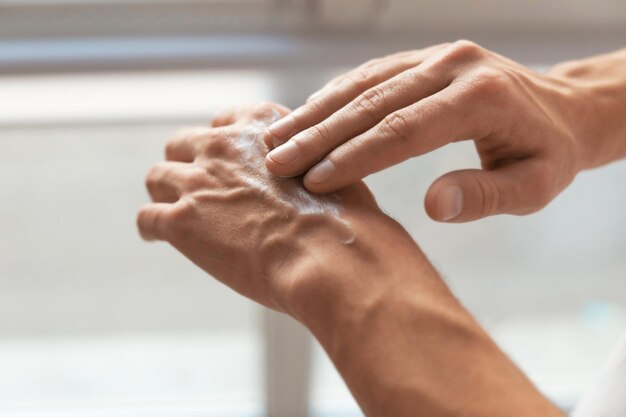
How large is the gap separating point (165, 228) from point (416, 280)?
1.02 feet

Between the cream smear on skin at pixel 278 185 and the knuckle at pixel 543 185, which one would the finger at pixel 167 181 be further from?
the knuckle at pixel 543 185

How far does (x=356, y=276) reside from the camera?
27.5 inches

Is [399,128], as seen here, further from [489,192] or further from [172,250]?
[172,250]

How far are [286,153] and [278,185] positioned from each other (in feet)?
0.15

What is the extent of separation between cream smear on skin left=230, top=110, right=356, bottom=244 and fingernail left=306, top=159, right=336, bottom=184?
0.08 feet

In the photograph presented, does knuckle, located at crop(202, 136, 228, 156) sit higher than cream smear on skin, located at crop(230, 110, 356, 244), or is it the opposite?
knuckle, located at crop(202, 136, 228, 156)

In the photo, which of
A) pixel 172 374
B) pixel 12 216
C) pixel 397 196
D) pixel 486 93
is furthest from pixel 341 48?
pixel 172 374

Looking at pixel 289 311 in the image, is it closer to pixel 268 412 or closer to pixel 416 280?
pixel 416 280

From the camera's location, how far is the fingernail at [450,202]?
738 millimetres

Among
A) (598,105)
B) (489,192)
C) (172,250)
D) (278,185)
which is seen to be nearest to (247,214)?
(278,185)

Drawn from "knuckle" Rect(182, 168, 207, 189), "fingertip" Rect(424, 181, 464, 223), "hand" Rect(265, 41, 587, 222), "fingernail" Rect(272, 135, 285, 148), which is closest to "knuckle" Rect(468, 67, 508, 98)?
"hand" Rect(265, 41, 587, 222)

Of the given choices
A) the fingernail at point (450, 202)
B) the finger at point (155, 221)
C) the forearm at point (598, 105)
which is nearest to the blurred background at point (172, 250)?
the forearm at point (598, 105)

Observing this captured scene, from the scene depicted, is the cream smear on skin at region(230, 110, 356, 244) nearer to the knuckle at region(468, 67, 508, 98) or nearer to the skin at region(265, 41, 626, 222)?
the skin at region(265, 41, 626, 222)

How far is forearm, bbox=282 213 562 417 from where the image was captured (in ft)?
1.99
